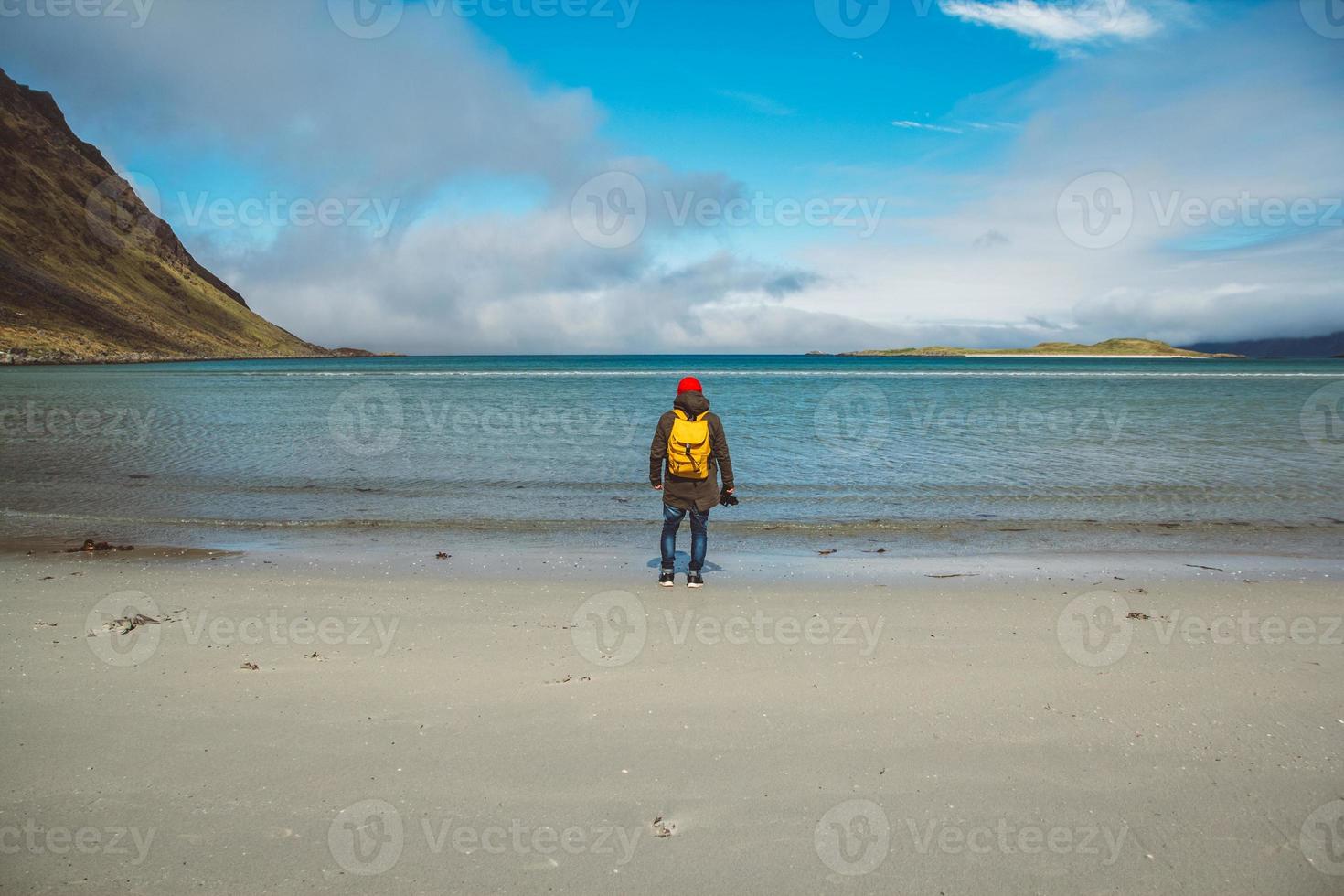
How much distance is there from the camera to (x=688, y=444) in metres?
9.53

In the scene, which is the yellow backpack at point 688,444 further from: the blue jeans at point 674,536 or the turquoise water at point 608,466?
the turquoise water at point 608,466

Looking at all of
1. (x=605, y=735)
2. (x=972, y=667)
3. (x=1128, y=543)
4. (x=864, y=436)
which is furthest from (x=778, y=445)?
(x=605, y=735)

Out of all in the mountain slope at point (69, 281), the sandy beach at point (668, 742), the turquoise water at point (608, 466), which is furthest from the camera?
the mountain slope at point (69, 281)

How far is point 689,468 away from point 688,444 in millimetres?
315

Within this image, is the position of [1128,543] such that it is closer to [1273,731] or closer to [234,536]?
[1273,731]

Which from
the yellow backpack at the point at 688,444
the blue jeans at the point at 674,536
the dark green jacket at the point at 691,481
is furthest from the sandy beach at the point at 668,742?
the yellow backpack at the point at 688,444

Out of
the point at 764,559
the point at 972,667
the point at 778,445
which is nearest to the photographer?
the point at 972,667

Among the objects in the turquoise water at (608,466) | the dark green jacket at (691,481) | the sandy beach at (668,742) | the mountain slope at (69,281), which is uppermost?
the mountain slope at (69,281)

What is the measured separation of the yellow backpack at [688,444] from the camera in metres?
9.51

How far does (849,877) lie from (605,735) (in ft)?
6.70

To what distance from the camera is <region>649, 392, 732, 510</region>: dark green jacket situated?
957 cm

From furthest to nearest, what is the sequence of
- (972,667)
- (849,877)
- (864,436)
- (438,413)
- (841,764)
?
(438,413), (864,436), (972,667), (841,764), (849,877)

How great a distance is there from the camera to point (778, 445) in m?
26.5

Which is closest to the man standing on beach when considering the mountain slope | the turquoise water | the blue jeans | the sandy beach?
the blue jeans
